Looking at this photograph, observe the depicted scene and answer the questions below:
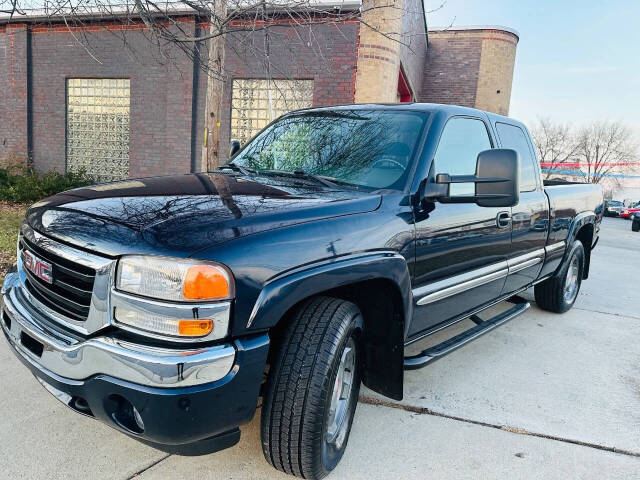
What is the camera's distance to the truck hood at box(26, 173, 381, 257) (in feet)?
5.76

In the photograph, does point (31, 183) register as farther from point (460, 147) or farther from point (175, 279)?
point (175, 279)

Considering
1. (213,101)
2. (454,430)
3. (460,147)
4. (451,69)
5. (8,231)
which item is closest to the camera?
(454,430)

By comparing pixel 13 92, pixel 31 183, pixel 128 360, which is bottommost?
pixel 31 183

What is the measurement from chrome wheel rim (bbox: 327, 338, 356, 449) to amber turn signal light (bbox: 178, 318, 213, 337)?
74 cm

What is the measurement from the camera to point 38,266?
2113 mm

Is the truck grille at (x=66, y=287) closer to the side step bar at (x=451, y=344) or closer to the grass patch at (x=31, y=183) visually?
the side step bar at (x=451, y=344)

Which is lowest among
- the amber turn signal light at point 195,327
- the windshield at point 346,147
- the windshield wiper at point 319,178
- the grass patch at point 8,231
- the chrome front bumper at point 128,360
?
the grass patch at point 8,231

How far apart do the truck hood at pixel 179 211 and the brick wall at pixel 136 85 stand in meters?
10.0

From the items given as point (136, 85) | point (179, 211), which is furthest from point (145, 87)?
point (179, 211)

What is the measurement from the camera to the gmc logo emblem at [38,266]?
6.68 feet

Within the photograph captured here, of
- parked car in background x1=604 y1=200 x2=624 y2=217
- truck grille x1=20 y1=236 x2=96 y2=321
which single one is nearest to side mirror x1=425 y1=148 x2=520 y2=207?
truck grille x1=20 y1=236 x2=96 y2=321

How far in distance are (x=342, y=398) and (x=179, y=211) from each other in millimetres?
1212

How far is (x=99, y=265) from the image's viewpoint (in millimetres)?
1768

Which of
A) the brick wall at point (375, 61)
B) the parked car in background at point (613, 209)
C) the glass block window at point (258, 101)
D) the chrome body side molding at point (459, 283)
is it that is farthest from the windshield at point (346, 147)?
the parked car in background at point (613, 209)
